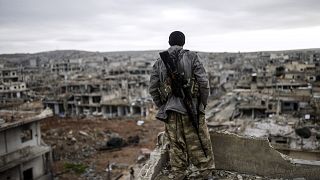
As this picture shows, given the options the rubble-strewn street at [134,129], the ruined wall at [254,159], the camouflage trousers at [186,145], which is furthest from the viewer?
the rubble-strewn street at [134,129]

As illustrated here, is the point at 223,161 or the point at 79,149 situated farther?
the point at 79,149

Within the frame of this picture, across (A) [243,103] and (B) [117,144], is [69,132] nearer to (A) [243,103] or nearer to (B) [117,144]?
(B) [117,144]

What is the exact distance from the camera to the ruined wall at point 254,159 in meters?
5.48

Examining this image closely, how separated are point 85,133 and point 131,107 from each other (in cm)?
935

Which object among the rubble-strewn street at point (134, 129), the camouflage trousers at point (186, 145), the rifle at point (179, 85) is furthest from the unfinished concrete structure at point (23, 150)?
the rifle at point (179, 85)

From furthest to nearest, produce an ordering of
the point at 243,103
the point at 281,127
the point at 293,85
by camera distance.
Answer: the point at 293,85 → the point at 243,103 → the point at 281,127

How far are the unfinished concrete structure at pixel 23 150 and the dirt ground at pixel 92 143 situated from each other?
8.95ft

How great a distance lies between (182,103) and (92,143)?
27.8m

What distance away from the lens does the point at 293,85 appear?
39000 mm

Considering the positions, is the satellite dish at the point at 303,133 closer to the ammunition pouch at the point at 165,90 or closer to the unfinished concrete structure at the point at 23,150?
the unfinished concrete structure at the point at 23,150

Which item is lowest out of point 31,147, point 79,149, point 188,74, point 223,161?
point 79,149

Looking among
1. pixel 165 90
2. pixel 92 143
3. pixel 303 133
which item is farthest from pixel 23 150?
pixel 165 90

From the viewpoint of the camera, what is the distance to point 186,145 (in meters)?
5.01

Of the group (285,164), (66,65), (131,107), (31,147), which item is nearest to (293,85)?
(131,107)
